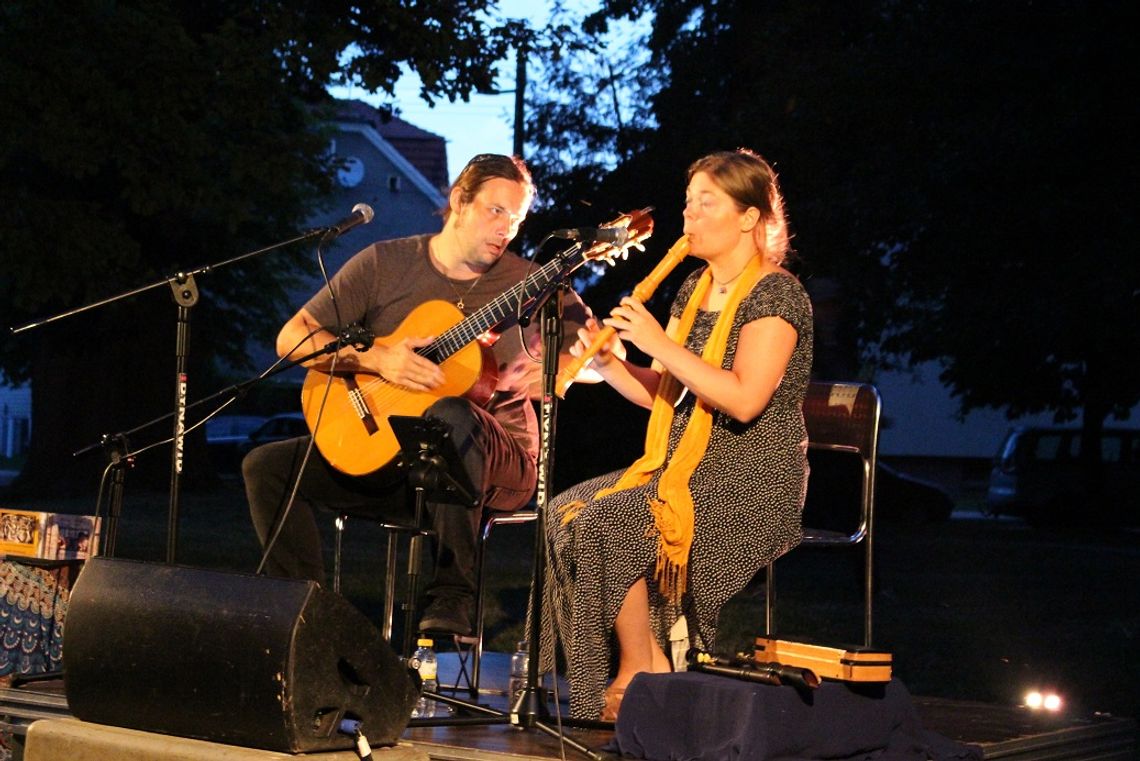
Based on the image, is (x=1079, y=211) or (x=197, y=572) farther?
(x=1079, y=211)

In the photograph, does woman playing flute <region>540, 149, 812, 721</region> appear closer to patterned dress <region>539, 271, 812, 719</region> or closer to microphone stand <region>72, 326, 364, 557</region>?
patterned dress <region>539, 271, 812, 719</region>

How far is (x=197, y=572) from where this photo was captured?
149 inches

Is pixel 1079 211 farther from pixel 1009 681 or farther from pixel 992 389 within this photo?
pixel 1009 681

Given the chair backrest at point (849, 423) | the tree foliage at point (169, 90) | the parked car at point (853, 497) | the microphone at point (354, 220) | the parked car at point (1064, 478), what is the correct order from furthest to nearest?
the parked car at point (1064, 478) → the parked car at point (853, 497) → the tree foliage at point (169, 90) → the chair backrest at point (849, 423) → the microphone at point (354, 220)

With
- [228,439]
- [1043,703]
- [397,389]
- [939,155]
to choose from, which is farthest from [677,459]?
[228,439]

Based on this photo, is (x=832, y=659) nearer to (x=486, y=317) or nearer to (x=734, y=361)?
(x=734, y=361)

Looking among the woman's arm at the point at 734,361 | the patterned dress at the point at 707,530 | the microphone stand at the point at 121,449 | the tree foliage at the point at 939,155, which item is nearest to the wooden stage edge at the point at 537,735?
the patterned dress at the point at 707,530

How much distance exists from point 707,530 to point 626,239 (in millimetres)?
865

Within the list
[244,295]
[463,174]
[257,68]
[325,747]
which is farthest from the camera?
[244,295]

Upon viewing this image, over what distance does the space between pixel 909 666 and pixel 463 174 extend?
140 inches

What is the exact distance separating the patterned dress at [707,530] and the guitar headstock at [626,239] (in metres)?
0.37

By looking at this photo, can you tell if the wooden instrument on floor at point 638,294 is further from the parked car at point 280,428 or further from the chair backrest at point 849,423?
the parked car at point 280,428

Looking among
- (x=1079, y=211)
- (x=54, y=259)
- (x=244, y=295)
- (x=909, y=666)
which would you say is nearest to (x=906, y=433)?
(x=244, y=295)

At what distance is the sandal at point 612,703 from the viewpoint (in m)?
4.35
